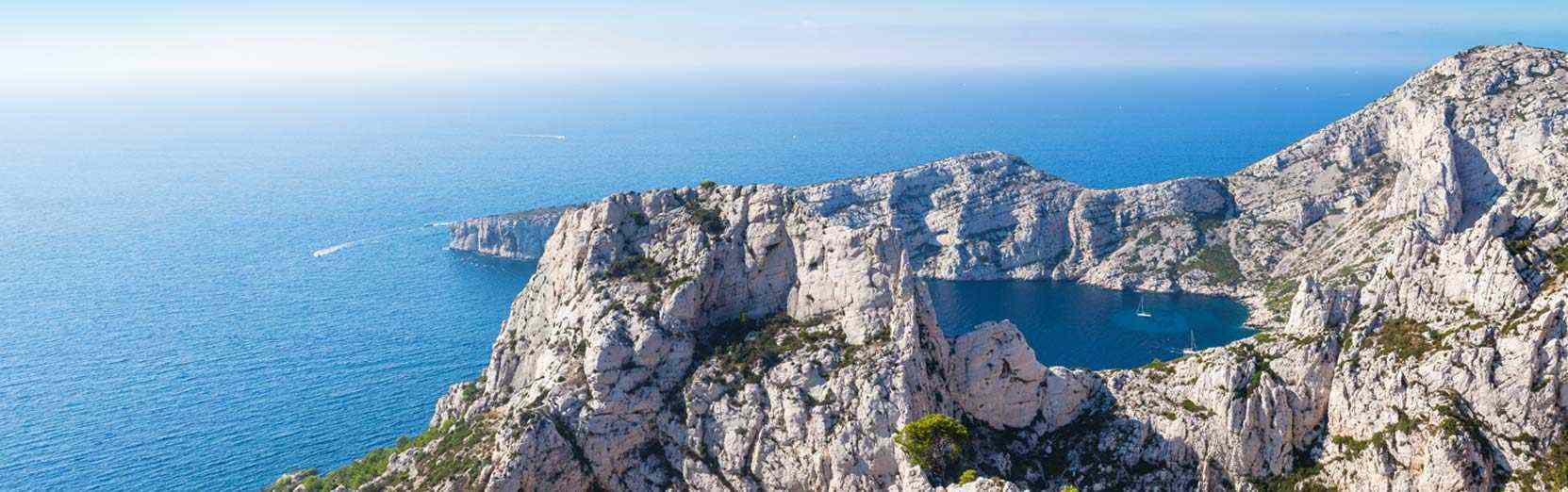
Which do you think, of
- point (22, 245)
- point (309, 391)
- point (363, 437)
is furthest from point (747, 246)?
point (22, 245)

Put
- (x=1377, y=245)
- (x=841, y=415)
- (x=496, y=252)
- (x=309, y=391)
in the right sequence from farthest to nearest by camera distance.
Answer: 1. (x=496, y=252)
2. (x=1377, y=245)
3. (x=309, y=391)
4. (x=841, y=415)

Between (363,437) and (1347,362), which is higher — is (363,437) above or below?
below

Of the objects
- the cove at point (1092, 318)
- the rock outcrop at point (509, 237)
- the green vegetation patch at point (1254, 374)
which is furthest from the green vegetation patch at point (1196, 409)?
the rock outcrop at point (509, 237)

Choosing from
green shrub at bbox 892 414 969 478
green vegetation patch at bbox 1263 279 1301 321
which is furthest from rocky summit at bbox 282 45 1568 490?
green vegetation patch at bbox 1263 279 1301 321

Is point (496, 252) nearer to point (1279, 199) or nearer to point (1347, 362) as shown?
point (1279, 199)

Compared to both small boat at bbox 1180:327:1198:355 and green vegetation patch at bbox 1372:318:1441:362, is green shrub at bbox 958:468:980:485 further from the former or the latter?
small boat at bbox 1180:327:1198:355

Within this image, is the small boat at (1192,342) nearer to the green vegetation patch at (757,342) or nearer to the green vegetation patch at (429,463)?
the green vegetation patch at (757,342)
